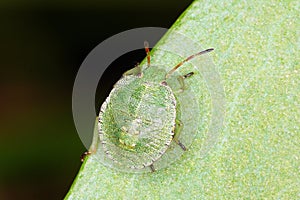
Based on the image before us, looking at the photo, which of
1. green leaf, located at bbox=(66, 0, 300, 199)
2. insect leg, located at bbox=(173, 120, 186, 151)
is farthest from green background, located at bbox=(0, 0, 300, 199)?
insect leg, located at bbox=(173, 120, 186, 151)

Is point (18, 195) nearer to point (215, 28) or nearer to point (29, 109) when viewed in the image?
point (29, 109)

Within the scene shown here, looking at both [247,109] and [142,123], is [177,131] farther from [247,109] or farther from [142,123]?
[247,109]

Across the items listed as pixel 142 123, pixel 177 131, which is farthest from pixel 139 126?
pixel 177 131

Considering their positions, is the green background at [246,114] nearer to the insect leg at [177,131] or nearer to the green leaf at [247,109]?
the green leaf at [247,109]

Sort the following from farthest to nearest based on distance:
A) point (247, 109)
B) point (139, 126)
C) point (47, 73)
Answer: point (47, 73), point (139, 126), point (247, 109)

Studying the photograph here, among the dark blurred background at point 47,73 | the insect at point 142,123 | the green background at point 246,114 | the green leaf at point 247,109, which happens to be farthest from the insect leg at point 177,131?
the dark blurred background at point 47,73
